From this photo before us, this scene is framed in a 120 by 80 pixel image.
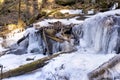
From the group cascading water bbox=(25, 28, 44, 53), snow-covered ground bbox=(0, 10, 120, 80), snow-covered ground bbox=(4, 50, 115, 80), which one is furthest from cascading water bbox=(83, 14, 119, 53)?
cascading water bbox=(25, 28, 44, 53)

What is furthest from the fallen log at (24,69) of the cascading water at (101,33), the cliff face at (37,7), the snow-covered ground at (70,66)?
the cliff face at (37,7)

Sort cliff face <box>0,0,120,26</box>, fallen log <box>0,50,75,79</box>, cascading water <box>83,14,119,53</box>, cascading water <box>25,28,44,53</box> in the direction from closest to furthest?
1. fallen log <box>0,50,75,79</box>
2. cascading water <box>83,14,119,53</box>
3. cascading water <box>25,28,44,53</box>
4. cliff face <box>0,0,120,26</box>

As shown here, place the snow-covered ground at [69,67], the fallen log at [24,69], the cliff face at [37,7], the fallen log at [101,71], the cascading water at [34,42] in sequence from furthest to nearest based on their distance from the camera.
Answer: the cliff face at [37,7]
the cascading water at [34,42]
the fallen log at [24,69]
the snow-covered ground at [69,67]
the fallen log at [101,71]

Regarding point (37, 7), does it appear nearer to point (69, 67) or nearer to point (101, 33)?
point (101, 33)

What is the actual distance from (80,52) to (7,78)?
2465 mm

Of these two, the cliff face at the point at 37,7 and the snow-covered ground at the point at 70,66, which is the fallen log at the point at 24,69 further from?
the cliff face at the point at 37,7

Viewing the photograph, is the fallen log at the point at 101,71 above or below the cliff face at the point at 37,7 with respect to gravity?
below

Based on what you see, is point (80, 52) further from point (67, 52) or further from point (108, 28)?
point (108, 28)

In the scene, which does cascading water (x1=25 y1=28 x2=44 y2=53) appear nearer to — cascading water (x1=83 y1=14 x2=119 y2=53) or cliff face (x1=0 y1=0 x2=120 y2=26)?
cascading water (x1=83 y1=14 x2=119 y2=53)

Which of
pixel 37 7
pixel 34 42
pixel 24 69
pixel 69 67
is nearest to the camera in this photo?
pixel 69 67

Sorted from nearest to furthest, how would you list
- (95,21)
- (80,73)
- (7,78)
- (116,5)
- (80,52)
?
(80,73) < (7,78) < (80,52) < (95,21) < (116,5)

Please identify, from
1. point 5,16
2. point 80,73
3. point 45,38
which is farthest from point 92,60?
point 5,16

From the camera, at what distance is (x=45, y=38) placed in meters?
11.6

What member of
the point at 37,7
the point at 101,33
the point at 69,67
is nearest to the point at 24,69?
the point at 69,67
